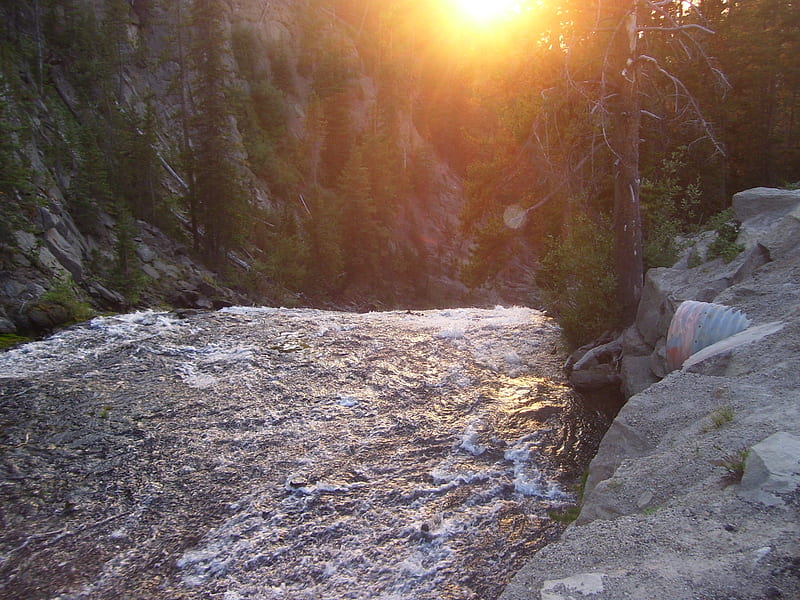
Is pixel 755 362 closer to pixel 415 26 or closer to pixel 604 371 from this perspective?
pixel 604 371

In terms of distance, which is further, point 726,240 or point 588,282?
point 588,282

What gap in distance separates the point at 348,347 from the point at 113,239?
14.4 meters

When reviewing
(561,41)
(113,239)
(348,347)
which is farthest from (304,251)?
(561,41)

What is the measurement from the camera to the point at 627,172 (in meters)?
12.2

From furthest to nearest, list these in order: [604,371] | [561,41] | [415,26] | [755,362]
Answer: [415,26], [561,41], [604,371], [755,362]

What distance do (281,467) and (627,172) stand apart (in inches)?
376

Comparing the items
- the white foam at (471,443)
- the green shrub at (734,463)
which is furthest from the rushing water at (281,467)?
the green shrub at (734,463)

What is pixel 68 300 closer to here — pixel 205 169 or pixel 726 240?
pixel 205 169

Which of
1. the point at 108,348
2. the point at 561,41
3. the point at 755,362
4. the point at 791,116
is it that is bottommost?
the point at 755,362

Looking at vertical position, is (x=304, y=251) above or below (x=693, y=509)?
above

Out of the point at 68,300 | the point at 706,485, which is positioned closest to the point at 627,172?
the point at 706,485

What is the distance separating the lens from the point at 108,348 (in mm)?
13805

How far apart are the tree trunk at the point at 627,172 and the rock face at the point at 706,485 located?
11.6 ft

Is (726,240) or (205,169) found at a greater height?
(205,169)
